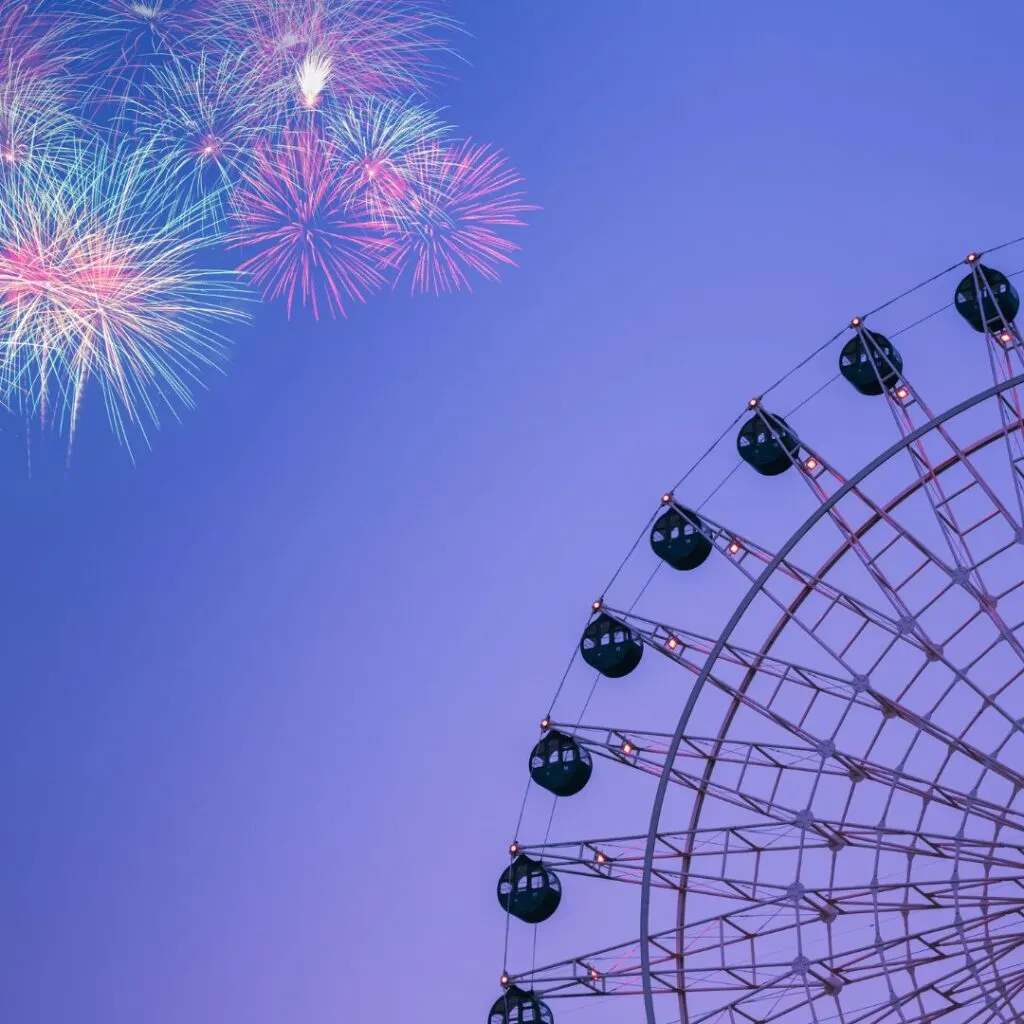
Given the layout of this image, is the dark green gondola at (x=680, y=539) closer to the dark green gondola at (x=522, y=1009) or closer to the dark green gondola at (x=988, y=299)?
the dark green gondola at (x=988, y=299)

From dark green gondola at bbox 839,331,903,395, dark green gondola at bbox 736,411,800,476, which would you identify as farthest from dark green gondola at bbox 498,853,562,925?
dark green gondola at bbox 839,331,903,395

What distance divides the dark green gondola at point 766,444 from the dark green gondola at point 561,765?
19.9 feet

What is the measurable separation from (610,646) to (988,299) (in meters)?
9.03

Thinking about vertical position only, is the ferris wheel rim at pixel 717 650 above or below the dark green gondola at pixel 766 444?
below

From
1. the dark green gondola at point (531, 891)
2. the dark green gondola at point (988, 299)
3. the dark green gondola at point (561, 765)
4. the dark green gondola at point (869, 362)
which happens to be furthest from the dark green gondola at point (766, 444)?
the dark green gondola at point (531, 891)

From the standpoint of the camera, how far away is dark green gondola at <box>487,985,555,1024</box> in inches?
1083

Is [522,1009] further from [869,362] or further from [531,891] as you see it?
[869,362]

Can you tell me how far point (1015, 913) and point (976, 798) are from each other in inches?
77.6

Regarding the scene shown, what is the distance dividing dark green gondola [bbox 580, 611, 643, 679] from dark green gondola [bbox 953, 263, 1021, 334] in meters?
8.15

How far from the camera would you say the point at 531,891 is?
92.4 feet

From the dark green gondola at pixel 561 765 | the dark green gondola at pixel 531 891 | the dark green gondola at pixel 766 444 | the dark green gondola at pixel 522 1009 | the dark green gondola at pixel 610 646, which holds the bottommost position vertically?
the dark green gondola at pixel 522 1009

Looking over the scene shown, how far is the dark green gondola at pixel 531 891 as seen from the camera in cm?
2816

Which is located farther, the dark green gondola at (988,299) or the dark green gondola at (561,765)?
the dark green gondola at (561,765)

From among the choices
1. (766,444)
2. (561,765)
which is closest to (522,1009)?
(561,765)
